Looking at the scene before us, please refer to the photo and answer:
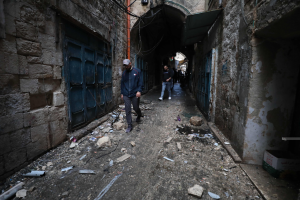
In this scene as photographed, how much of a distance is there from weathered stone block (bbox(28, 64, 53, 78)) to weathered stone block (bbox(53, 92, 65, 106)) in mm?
403

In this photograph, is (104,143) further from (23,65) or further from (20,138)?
(23,65)

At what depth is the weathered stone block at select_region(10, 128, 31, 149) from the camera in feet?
7.66

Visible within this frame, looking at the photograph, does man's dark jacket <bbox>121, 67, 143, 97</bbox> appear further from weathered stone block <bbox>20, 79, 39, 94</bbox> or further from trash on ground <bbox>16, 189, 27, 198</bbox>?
trash on ground <bbox>16, 189, 27, 198</bbox>

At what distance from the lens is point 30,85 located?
259cm

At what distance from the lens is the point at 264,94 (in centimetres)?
248

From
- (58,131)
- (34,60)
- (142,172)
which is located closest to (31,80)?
(34,60)

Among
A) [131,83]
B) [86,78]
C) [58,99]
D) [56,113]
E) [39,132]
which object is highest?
[86,78]

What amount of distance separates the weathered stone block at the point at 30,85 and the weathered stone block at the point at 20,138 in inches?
25.8

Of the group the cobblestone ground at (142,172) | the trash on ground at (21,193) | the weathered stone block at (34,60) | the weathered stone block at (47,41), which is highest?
the weathered stone block at (47,41)

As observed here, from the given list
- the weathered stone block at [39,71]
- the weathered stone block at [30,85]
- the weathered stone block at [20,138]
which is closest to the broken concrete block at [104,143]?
the weathered stone block at [20,138]

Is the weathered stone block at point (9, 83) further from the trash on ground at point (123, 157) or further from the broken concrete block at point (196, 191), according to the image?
the broken concrete block at point (196, 191)

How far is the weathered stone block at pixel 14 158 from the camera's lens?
226cm

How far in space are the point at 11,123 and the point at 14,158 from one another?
0.55 m

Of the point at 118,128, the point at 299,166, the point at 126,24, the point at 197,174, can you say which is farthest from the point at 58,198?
the point at 126,24
